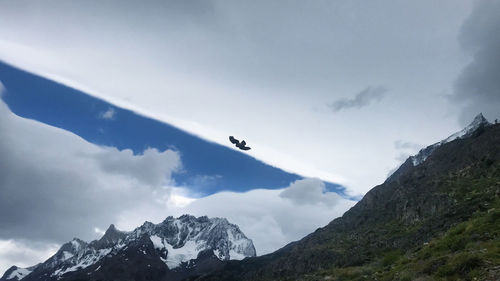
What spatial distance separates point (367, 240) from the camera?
195 m

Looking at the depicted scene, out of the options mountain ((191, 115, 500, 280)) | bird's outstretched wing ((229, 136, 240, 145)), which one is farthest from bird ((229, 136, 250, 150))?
mountain ((191, 115, 500, 280))

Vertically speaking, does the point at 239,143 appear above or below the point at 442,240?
above

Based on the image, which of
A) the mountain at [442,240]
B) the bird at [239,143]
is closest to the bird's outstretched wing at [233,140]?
the bird at [239,143]

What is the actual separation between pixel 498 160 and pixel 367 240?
65.0m

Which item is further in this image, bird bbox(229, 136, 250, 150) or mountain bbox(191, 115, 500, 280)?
bird bbox(229, 136, 250, 150)

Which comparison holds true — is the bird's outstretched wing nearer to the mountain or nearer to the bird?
the bird

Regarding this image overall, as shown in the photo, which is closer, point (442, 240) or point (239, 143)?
point (239, 143)

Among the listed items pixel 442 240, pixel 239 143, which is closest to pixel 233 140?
pixel 239 143

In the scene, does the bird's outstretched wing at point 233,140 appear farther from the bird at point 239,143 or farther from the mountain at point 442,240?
the mountain at point 442,240

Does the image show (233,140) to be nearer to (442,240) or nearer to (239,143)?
(239,143)

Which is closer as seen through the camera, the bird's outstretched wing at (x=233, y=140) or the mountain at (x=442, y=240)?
the mountain at (x=442, y=240)

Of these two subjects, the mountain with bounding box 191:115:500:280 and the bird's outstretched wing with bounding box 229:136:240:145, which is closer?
the mountain with bounding box 191:115:500:280

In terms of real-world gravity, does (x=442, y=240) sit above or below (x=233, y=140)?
below

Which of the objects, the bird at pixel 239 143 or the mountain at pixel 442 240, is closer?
the mountain at pixel 442 240
